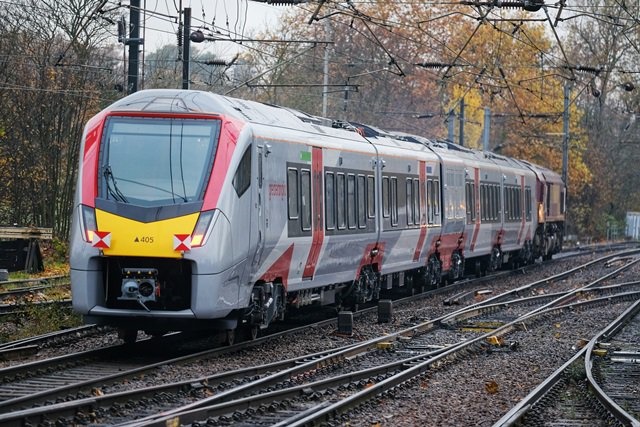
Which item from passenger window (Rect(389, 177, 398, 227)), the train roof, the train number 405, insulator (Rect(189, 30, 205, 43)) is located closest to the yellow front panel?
the train number 405

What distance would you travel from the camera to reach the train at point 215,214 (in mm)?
13688

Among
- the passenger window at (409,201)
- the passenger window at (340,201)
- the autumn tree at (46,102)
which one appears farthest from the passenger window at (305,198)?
the autumn tree at (46,102)

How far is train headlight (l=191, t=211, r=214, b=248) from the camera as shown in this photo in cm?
1358

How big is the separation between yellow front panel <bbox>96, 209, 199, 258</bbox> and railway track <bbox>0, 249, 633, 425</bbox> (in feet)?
4.05

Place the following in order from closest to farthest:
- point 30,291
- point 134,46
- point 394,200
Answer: point 394,200
point 30,291
point 134,46

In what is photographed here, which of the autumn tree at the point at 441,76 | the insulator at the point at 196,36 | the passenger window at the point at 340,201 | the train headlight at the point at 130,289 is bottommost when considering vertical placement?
the train headlight at the point at 130,289

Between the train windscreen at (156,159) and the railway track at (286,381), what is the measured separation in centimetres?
191

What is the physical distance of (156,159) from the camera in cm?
1397

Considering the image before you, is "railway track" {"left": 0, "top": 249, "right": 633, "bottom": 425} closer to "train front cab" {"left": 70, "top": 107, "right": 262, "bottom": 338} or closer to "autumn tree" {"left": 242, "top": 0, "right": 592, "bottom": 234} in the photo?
"train front cab" {"left": 70, "top": 107, "right": 262, "bottom": 338}

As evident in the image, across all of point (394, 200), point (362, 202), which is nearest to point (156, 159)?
point (362, 202)

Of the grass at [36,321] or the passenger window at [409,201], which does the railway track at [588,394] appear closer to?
the passenger window at [409,201]

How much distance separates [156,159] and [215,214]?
0.97m

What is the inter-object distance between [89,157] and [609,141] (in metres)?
54.9

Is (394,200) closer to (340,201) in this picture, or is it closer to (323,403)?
(340,201)
